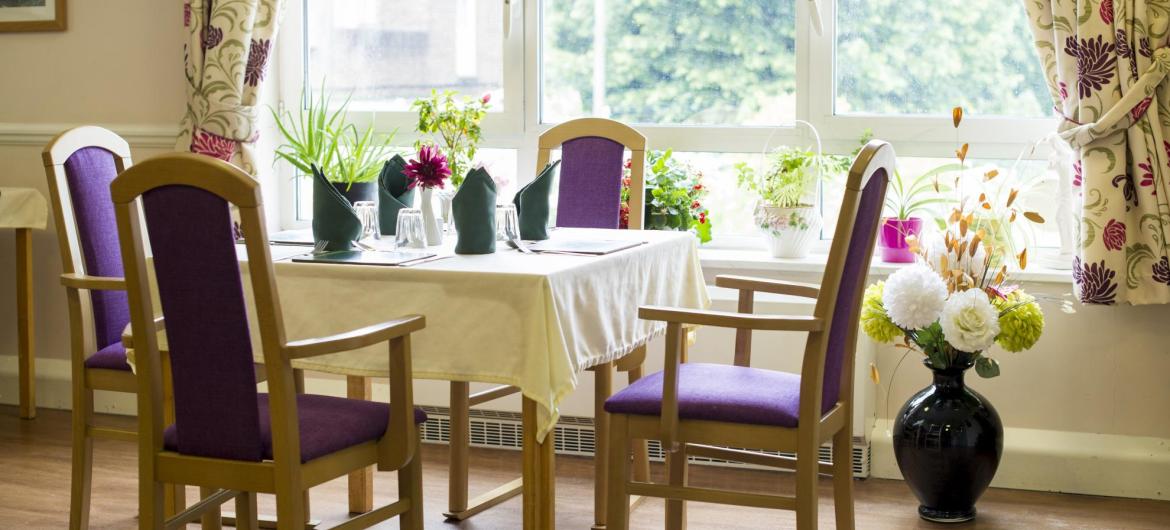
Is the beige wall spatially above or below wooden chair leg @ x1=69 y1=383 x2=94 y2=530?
above

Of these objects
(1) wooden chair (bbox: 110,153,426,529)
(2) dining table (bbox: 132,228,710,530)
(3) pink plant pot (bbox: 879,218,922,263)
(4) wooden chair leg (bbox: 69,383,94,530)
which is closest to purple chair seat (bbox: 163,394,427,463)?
(1) wooden chair (bbox: 110,153,426,529)

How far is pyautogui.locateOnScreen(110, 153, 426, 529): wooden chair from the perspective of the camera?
209 centimetres

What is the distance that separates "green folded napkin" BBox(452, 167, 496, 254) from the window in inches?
59.5

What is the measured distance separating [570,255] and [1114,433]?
180cm

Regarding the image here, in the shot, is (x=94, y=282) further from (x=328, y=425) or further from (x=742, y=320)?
(x=742, y=320)

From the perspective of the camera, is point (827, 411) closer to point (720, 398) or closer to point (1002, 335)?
point (720, 398)

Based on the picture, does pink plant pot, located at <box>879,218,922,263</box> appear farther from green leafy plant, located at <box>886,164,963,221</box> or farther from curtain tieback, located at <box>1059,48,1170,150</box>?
curtain tieback, located at <box>1059,48,1170,150</box>

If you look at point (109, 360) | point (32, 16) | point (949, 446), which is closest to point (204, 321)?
point (109, 360)

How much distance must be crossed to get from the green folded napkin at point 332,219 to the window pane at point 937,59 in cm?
187

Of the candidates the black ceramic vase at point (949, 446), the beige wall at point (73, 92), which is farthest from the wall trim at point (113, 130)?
the black ceramic vase at point (949, 446)

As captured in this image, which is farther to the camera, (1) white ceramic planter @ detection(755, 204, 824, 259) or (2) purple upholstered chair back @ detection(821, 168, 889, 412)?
(1) white ceramic planter @ detection(755, 204, 824, 259)

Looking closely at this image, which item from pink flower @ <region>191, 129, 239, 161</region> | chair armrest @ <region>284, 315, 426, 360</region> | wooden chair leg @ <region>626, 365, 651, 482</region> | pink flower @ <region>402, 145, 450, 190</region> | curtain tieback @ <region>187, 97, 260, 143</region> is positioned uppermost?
curtain tieback @ <region>187, 97, 260, 143</region>

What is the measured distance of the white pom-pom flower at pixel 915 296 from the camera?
2.99 meters

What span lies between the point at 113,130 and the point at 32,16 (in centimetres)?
57
